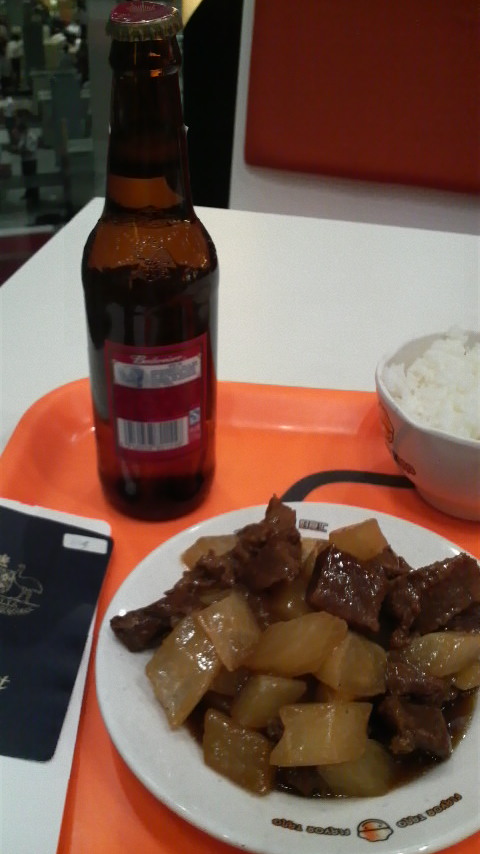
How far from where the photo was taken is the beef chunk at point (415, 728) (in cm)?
59

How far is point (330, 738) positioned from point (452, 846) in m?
0.12

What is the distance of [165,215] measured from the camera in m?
0.77

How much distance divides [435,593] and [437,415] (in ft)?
0.95

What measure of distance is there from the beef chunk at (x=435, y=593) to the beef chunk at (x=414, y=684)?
42mm

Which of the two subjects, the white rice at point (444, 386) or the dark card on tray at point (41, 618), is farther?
the white rice at point (444, 386)

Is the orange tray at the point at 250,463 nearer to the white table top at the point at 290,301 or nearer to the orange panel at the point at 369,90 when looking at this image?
the white table top at the point at 290,301

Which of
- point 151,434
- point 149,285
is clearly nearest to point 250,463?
point 151,434

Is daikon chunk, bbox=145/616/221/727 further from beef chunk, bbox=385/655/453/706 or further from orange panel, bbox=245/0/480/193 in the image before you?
orange panel, bbox=245/0/480/193

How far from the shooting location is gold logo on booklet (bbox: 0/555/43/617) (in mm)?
750

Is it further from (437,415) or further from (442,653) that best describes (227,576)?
(437,415)

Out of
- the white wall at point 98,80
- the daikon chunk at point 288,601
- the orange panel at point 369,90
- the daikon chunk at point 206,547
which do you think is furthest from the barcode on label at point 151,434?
the white wall at point 98,80

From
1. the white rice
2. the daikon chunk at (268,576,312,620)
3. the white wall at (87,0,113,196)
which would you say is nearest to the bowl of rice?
the white rice

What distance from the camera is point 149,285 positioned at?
2.46ft

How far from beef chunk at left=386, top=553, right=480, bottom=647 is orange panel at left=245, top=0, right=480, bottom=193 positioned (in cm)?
165
